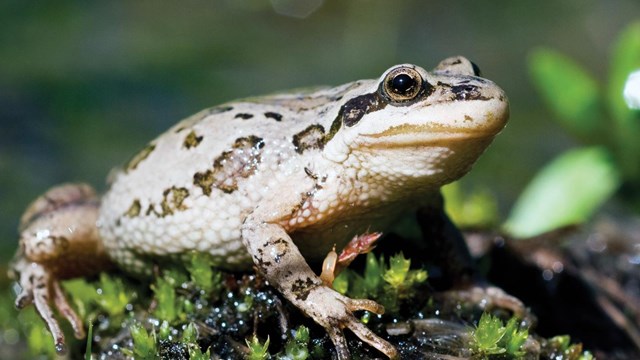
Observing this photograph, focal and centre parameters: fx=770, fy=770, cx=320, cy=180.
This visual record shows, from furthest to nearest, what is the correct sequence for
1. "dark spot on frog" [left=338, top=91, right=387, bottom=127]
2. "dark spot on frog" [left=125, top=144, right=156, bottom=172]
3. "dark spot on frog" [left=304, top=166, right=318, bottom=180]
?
1. "dark spot on frog" [left=125, top=144, right=156, bottom=172]
2. "dark spot on frog" [left=304, top=166, right=318, bottom=180]
3. "dark spot on frog" [left=338, top=91, right=387, bottom=127]

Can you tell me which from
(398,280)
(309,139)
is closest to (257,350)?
(398,280)

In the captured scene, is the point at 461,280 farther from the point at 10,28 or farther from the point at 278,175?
the point at 10,28

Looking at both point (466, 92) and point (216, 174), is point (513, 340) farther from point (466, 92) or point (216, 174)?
point (216, 174)

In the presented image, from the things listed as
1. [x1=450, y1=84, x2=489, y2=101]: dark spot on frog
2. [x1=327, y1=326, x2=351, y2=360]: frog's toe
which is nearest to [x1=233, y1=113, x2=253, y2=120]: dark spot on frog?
[x1=450, y1=84, x2=489, y2=101]: dark spot on frog

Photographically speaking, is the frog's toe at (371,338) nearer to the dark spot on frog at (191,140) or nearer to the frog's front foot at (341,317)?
the frog's front foot at (341,317)

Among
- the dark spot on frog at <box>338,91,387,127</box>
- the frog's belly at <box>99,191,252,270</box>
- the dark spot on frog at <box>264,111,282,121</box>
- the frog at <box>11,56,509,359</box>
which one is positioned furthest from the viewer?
the dark spot on frog at <box>264,111,282,121</box>

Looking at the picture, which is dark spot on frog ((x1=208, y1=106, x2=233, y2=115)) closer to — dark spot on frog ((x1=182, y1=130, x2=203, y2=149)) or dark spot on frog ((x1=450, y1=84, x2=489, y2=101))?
dark spot on frog ((x1=182, y1=130, x2=203, y2=149))
